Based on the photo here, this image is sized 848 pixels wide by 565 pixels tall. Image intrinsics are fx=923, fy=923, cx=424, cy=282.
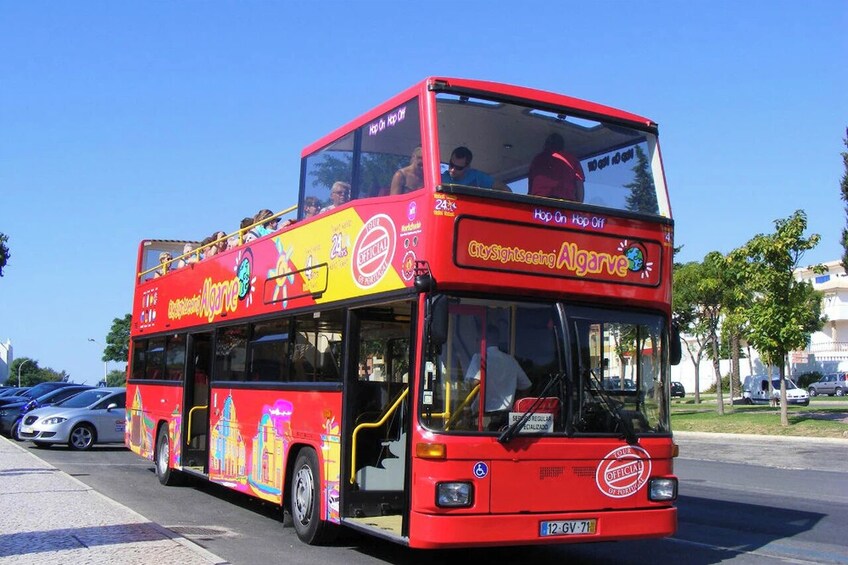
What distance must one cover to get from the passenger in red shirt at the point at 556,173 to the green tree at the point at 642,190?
0.51 meters

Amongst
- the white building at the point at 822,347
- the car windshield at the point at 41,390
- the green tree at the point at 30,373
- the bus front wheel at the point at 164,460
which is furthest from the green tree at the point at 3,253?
the green tree at the point at 30,373

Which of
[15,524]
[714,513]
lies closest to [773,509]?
[714,513]

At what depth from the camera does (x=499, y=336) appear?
7660 mm

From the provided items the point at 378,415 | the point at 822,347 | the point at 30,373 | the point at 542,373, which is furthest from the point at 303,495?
the point at 30,373

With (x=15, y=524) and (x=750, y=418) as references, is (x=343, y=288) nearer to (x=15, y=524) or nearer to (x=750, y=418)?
(x=15, y=524)

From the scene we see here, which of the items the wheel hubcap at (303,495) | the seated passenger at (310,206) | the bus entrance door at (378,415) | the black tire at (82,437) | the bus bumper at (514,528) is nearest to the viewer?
the bus bumper at (514,528)

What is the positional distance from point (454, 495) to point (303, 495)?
9.57 ft

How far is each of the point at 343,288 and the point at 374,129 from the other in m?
1.60

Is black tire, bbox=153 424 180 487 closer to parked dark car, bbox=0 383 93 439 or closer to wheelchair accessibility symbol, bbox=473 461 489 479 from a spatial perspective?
wheelchair accessibility symbol, bbox=473 461 489 479

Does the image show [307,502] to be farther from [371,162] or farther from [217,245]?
[217,245]

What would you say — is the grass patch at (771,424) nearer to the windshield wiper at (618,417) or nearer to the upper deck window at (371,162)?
the upper deck window at (371,162)

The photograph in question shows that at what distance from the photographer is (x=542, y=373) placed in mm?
7730

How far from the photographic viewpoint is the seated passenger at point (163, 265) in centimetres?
1706

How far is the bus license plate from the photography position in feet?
24.9
